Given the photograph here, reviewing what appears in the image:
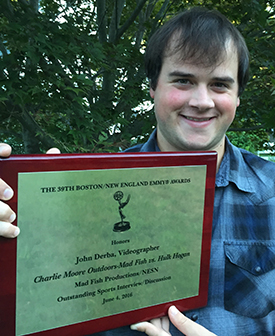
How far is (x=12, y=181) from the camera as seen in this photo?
0.72 m

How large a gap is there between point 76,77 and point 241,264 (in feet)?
5.26

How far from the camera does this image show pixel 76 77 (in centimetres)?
221

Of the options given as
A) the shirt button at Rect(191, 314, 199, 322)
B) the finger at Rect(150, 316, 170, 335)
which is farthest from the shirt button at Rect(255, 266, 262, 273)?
the finger at Rect(150, 316, 170, 335)

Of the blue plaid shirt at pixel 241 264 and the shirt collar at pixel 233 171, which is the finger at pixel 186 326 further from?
the shirt collar at pixel 233 171

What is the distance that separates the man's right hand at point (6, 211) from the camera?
71 centimetres

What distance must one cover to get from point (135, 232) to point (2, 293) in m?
0.34

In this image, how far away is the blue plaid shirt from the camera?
1139 mm

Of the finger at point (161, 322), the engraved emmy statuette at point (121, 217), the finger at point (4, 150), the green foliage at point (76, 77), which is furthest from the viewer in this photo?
the green foliage at point (76, 77)

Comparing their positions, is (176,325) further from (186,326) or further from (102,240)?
(102,240)

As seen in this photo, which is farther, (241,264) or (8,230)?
(241,264)

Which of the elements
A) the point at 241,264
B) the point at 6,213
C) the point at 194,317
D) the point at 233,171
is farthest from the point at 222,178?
the point at 6,213

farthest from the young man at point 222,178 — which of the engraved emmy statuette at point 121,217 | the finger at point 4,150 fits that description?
the finger at point 4,150

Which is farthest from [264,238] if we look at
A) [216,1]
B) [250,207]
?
[216,1]

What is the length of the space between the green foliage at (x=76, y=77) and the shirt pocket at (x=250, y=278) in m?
0.82
